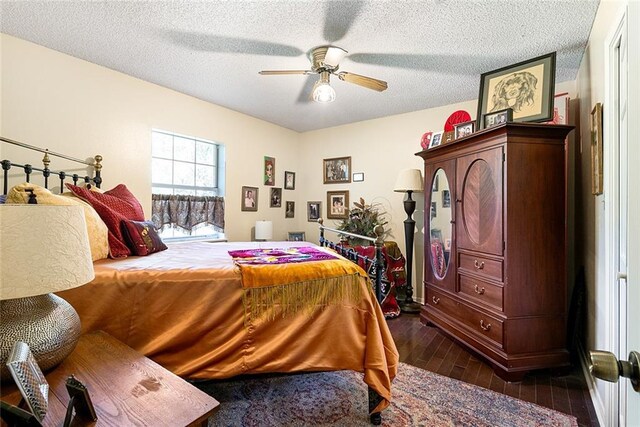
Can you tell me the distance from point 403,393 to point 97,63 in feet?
11.7

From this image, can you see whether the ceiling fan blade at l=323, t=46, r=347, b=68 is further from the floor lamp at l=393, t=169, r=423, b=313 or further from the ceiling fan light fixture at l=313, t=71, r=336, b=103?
the floor lamp at l=393, t=169, r=423, b=313

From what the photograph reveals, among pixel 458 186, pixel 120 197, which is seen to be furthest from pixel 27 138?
pixel 458 186

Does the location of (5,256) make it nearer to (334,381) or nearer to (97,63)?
(334,381)

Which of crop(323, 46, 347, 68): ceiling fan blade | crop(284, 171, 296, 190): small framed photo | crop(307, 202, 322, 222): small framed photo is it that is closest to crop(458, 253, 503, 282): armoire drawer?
crop(323, 46, 347, 68): ceiling fan blade

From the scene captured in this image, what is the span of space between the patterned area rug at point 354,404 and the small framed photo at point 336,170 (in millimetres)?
2899

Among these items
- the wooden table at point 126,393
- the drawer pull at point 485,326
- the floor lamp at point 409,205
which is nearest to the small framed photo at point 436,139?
the floor lamp at point 409,205

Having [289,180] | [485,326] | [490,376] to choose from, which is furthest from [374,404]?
[289,180]

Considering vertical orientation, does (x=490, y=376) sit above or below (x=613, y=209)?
below

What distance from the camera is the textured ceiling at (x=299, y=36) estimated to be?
190 centimetres

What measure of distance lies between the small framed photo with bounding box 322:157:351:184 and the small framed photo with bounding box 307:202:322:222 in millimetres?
394

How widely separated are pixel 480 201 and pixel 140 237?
2516mm

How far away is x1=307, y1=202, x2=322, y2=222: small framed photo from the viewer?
472 centimetres

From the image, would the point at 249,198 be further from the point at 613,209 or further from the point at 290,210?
the point at 613,209

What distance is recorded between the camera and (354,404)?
5.80 ft
